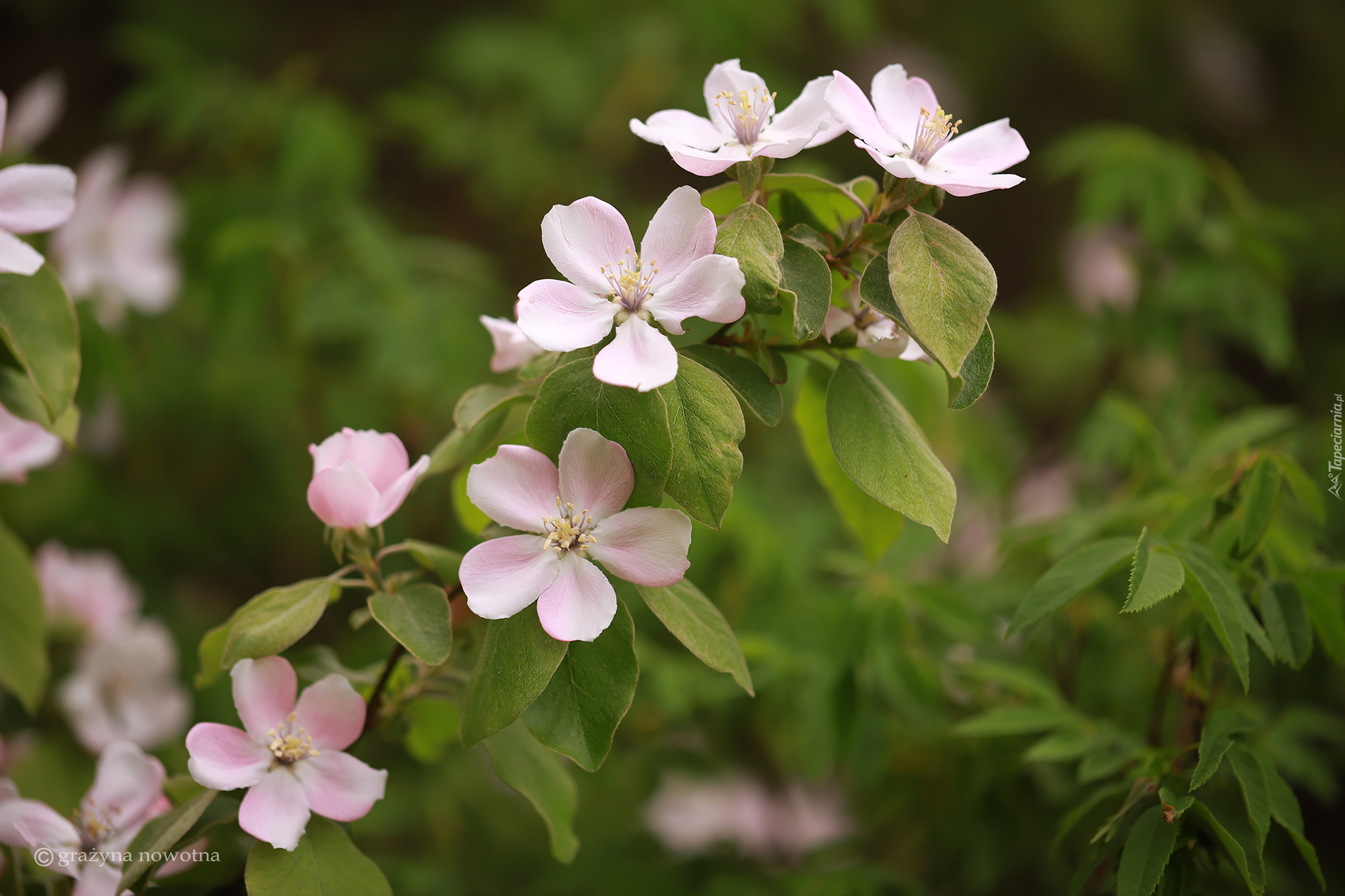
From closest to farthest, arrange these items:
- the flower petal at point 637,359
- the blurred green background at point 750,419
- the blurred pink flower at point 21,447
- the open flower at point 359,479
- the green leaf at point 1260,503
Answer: the flower petal at point 637,359 < the open flower at point 359,479 < the green leaf at point 1260,503 < the blurred pink flower at point 21,447 < the blurred green background at point 750,419

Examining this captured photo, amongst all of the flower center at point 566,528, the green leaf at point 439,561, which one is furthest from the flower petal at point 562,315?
the green leaf at point 439,561

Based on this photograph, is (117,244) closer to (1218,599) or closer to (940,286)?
(940,286)

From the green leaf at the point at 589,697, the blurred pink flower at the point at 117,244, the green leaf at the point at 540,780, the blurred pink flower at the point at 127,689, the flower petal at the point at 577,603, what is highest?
the flower petal at the point at 577,603

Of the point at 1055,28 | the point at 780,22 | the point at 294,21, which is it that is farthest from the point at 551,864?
the point at 1055,28

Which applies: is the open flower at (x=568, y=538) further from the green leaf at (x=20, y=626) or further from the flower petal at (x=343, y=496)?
the green leaf at (x=20, y=626)

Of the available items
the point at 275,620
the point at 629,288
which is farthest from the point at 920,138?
the point at 275,620

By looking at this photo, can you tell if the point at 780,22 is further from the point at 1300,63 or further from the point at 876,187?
the point at 1300,63

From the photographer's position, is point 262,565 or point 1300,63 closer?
point 262,565
